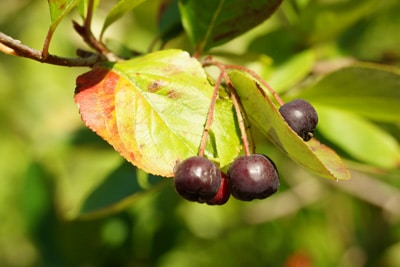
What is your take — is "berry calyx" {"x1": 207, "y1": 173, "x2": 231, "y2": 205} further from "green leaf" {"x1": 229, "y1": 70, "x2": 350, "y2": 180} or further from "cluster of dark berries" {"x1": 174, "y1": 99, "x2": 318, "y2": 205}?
"green leaf" {"x1": 229, "y1": 70, "x2": 350, "y2": 180}

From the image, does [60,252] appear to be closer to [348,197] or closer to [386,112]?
[386,112]

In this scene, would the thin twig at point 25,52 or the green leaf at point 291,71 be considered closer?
the thin twig at point 25,52

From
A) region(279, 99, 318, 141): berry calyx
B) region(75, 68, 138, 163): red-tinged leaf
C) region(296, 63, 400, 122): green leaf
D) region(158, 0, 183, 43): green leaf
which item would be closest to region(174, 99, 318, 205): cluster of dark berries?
region(279, 99, 318, 141): berry calyx

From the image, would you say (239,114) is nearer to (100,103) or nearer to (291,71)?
(100,103)

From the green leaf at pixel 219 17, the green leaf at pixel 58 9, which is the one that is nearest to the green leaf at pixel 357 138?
the green leaf at pixel 219 17

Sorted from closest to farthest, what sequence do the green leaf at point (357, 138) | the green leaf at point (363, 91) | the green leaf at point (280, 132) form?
the green leaf at point (280, 132) → the green leaf at point (363, 91) → the green leaf at point (357, 138)

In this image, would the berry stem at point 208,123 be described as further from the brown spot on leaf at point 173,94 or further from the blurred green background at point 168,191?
the blurred green background at point 168,191

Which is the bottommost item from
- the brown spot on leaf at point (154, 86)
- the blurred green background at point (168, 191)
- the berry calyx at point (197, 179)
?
the blurred green background at point (168, 191)

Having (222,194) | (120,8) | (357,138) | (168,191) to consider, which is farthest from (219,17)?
(168,191)
